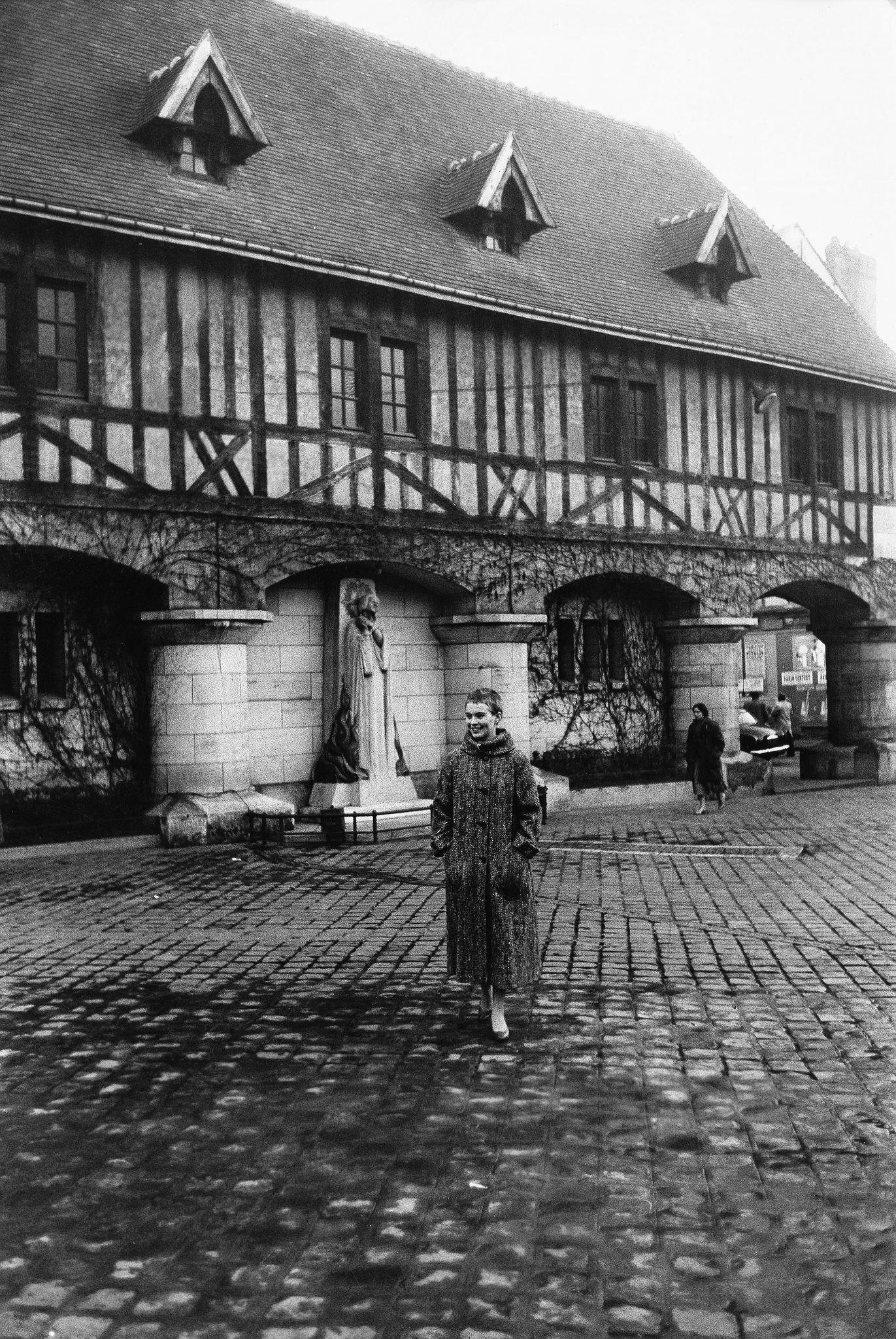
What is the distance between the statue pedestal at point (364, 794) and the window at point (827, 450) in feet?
28.4

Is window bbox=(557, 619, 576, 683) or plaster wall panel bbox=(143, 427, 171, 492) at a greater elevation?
plaster wall panel bbox=(143, 427, 171, 492)

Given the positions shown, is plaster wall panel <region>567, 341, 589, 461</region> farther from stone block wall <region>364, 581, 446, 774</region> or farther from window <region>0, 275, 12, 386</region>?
window <region>0, 275, 12, 386</region>

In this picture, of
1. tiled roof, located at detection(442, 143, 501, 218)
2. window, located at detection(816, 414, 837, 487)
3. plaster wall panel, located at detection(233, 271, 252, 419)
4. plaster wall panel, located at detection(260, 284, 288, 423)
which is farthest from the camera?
window, located at detection(816, 414, 837, 487)

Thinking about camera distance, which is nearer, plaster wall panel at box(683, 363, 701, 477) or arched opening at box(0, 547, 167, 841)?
arched opening at box(0, 547, 167, 841)

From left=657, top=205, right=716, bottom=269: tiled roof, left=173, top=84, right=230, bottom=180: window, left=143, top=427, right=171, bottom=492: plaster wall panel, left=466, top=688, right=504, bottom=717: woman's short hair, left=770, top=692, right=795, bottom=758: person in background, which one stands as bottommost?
left=770, top=692, right=795, bottom=758: person in background

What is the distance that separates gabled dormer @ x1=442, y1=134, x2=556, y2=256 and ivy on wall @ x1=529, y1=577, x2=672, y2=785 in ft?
14.5

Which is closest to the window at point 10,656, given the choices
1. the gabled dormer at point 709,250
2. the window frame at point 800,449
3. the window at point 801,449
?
the gabled dormer at point 709,250

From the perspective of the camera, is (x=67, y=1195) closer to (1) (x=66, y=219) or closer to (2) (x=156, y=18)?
(1) (x=66, y=219)

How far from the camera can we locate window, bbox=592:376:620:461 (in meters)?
16.9

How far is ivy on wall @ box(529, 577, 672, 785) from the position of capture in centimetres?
1734

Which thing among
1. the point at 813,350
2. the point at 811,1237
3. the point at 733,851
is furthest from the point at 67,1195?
the point at 813,350

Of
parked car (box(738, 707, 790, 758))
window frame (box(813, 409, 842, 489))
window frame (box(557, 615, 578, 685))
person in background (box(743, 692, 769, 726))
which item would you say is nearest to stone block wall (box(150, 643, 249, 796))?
window frame (box(557, 615, 578, 685))

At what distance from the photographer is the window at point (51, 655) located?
13.0 meters

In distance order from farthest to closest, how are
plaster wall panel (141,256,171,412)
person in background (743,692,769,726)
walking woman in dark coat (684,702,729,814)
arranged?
person in background (743,692,769,726), walking woman in dark coat (684,702,729,814), plaster wall panel (141,256,171,412)
